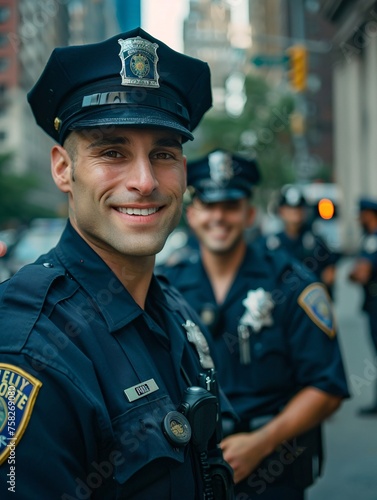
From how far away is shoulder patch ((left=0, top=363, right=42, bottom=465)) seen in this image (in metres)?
1.35

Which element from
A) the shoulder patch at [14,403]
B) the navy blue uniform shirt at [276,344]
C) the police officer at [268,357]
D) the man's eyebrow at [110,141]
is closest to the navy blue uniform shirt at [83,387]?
the shoulder patch at [14,403]

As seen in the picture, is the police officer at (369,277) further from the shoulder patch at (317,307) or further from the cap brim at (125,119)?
the cap brim at (125,119)

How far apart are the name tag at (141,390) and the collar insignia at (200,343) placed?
404 mm

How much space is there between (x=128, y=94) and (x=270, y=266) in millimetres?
1711

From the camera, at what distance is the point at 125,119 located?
1645 millimetres

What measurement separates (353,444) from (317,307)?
3474mm

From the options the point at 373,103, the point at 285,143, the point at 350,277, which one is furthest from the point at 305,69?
the point at 285,143

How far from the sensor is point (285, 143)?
4172 cm

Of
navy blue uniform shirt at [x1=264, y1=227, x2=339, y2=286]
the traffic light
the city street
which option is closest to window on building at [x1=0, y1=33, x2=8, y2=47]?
navy blue uniform shirt at [x1=264, y1=227, x2=339, y2=286]

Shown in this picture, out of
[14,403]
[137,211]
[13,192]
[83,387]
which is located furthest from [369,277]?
[13,192]

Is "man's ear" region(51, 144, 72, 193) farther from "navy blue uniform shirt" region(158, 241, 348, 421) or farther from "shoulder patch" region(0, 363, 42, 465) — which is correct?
"navy blue uniform shirt" region(158, 241, 348, 421)

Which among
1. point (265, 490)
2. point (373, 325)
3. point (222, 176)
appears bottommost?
point (265, 490)

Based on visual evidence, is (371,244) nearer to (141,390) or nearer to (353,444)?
(353,444)

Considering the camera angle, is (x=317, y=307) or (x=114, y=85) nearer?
(x=114, y=85)
